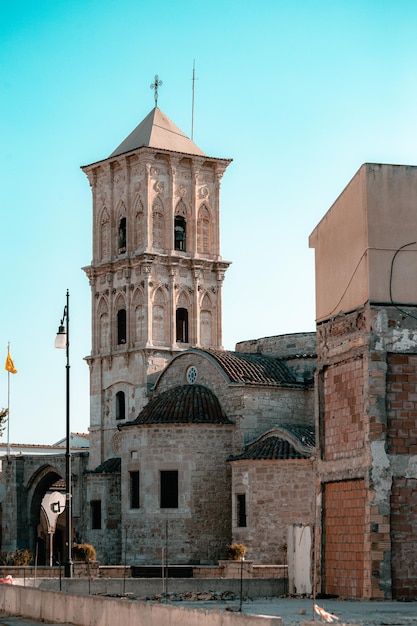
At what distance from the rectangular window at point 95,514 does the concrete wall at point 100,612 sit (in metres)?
27.5

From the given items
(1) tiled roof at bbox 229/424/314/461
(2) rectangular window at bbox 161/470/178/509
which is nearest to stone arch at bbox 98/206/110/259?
(2) rectangular window at bbox 161/470/178/509

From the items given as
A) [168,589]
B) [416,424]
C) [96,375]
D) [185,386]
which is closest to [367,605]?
[416,424]

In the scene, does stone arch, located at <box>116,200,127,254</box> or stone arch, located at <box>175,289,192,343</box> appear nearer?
stone arch, located at <box>175,289,192,343</box>

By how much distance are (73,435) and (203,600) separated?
2475 inches

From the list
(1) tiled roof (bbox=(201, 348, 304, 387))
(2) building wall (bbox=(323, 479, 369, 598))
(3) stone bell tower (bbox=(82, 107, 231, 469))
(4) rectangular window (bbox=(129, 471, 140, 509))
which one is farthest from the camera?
(3) stone bell tower (bbox=(82, 107, 231, 469))

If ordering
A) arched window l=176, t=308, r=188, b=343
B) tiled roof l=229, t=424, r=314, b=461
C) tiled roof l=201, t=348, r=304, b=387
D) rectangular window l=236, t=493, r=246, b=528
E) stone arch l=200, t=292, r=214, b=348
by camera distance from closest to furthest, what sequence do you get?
1. tiled roof l=229, t=424, r=314, b=461
2. rectangular window l=236, t=493, r=246, b=528
3. tiled roof l=201, t=348, r=304, b=387
4. arched window l=176, t=308, r=188, b=343
5. stone arch l=200, t=292, r=214, b=348

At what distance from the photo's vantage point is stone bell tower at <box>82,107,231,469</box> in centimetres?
5841

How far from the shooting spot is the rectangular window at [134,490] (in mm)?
46625

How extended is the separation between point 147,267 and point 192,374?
8.90m

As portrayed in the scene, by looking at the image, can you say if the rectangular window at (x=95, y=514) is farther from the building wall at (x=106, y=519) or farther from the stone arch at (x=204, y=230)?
the stone arch at (x=204, y=230)

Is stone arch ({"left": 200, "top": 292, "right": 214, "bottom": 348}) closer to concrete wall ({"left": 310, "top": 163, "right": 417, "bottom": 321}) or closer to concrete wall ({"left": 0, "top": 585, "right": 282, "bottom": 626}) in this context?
concrete wall ({"left": 0, "top": 585, "right": 282, "bottom": 626})

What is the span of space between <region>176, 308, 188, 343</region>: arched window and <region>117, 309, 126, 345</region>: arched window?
2.57 meters

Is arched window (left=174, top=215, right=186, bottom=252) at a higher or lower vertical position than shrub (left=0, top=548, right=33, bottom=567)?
higher

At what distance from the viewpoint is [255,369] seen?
161 ft
